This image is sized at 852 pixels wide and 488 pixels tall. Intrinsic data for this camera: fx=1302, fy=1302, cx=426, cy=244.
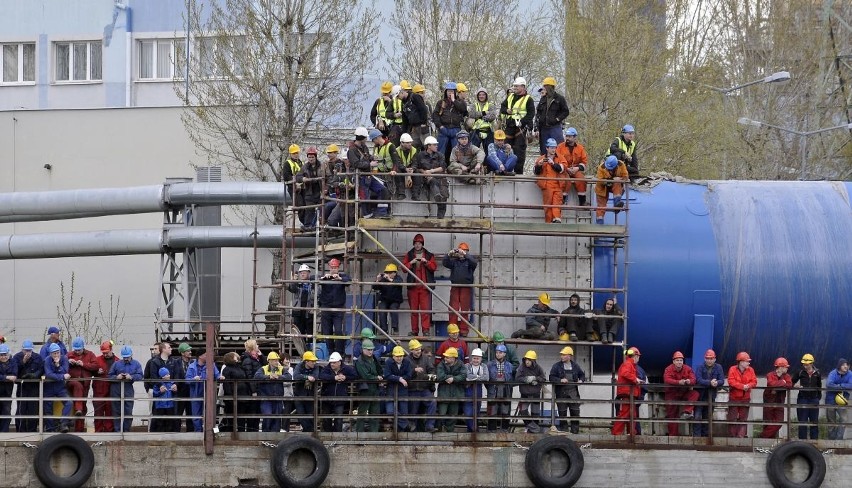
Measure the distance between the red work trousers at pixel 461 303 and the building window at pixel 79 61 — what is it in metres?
22.6

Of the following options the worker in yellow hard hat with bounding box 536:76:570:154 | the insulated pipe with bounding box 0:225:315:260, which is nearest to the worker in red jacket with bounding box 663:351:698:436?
the worker in yellow hard hat with bounding box 536:76:570:154

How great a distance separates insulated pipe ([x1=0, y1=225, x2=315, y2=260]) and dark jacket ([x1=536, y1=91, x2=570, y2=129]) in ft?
16.7

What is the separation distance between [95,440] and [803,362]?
10725mm

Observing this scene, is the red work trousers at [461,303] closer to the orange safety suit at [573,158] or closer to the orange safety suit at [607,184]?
the orange safety suit at [573,158]

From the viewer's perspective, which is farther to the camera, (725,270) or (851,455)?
(725,270)

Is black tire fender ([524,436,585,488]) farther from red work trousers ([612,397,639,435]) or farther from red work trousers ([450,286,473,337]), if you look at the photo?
red work trousers ([450,286,473,337])

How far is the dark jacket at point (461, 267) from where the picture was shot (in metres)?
20.4

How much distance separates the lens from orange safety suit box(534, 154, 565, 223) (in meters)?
20.9

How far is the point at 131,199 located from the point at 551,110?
28.8ft

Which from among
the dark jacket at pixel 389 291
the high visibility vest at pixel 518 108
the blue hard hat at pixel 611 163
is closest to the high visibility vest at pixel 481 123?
the high visibility vest at pixel 518 108

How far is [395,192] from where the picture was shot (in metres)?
21.0

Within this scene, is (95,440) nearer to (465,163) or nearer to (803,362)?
(465,163)

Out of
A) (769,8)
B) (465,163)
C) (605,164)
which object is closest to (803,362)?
(605,164)

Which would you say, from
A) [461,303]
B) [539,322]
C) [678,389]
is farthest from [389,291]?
[678,389]
